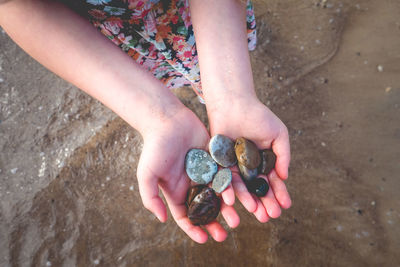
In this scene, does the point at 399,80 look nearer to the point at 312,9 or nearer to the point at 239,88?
the point at 312,9

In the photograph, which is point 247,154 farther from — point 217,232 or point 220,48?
point 220,48

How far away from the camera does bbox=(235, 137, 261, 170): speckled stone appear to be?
4.78 ft

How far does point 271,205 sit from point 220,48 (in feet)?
3.06

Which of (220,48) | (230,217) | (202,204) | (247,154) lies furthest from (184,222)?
(220,48)

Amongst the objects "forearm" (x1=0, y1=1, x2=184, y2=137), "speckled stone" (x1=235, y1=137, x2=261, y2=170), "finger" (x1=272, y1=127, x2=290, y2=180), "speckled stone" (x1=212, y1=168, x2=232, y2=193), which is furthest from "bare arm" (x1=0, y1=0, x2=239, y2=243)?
"finger" (x1=272, y1=127, x2=290, y2=180)

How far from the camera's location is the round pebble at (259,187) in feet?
4.66

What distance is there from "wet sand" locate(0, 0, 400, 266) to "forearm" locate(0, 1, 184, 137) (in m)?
0.97

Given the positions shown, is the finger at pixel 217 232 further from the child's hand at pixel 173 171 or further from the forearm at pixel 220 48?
the forearm at pixel 220 48

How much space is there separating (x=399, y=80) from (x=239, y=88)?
1.77 m

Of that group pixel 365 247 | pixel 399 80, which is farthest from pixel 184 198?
pixel 399 80

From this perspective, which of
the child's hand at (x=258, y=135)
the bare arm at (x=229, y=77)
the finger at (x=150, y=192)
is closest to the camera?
the finger at (x=150, y=192)

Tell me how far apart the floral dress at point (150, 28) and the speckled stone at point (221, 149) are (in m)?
0.66

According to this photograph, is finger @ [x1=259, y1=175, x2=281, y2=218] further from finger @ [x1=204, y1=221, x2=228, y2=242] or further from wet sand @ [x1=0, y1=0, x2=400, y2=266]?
wet sand @ [x1=0, y1=0, x2=400, y2=266]

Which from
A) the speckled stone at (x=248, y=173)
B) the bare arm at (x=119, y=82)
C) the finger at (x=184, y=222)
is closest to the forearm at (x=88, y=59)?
the bare arm at (x=119, y=82)
